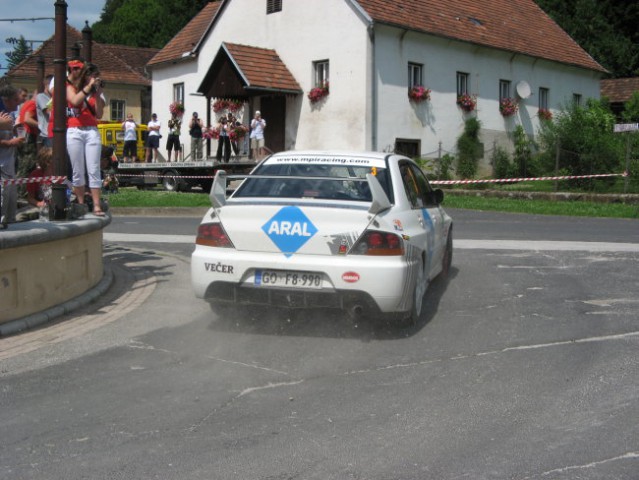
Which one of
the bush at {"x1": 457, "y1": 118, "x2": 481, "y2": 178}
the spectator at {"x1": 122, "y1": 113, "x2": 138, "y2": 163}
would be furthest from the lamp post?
the bush at {"x1": 457, "y1": 118, "x2": 481, "y2": 178}

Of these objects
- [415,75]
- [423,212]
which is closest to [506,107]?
[415,75]

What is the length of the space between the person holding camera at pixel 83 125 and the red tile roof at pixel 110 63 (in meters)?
39.4

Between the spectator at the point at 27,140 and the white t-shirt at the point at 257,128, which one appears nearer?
the spectator at the point at 27,140

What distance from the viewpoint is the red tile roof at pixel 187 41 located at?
120 ft

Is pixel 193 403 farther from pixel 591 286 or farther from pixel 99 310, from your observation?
pixel 591 286

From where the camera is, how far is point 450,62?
31.2 meters

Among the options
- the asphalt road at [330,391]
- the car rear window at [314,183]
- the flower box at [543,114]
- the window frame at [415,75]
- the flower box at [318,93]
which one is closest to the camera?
the asphalt road at [330,391]

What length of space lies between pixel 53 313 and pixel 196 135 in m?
24.4

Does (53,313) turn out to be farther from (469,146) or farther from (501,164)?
(501,164)

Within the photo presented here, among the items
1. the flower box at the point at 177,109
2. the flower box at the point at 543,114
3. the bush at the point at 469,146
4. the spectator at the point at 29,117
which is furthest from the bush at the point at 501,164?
the spectator at the point at 29,117

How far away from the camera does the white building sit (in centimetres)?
2834

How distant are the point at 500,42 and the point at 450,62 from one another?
142 inches

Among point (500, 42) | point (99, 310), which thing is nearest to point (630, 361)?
point (99, 310)

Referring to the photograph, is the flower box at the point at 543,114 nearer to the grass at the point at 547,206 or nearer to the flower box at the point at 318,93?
the flower box at the point at 318,93
